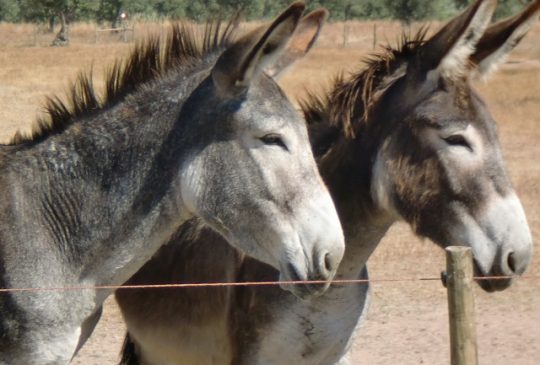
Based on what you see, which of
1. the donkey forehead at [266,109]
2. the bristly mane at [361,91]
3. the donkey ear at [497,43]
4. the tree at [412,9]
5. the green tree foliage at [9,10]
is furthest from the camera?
the green tree foliage at [9,10]

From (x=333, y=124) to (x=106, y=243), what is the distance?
1665mm

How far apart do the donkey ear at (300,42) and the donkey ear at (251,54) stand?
28 cm

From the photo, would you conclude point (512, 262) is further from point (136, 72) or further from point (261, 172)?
point (136, 72)

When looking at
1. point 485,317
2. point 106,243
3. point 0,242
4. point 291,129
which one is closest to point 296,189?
point 291,129

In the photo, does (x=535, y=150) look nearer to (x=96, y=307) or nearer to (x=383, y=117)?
(x=383, y=117)

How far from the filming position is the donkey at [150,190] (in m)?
4.01

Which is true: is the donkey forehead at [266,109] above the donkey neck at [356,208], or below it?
above

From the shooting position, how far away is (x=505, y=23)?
5.09m

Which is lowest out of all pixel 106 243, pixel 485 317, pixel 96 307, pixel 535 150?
pixel 535 150

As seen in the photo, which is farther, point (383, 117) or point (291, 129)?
point (383, 117)

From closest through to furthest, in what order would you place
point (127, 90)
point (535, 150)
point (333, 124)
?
point (127, 90)
point (333, 124)
point (535, 150)

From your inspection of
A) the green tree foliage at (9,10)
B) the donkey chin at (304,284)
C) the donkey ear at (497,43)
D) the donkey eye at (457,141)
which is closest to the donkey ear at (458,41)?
the donkey ear at (497,43)

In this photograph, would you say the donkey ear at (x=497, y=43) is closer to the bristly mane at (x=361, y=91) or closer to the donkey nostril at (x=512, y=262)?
the bristly mane at (x=361, y=91)

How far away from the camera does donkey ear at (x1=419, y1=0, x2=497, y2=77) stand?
4684mm
